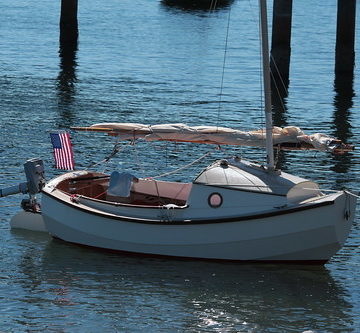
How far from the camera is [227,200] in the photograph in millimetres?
24594

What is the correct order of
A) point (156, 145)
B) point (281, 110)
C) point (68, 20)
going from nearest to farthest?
1. point (156, 145)
2. point (281, 110)
3. point (68, 20)

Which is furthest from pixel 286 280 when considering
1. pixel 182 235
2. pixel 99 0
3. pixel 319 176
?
pixel 99 0

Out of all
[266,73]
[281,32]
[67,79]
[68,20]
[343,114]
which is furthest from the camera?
[68,20]

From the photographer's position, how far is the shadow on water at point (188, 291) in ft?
72.5

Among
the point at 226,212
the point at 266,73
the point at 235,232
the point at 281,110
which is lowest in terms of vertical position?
the point at 281,110

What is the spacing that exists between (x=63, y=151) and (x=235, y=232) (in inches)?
241

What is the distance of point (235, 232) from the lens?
24.6 meters

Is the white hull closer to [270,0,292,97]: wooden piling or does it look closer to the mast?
the mast

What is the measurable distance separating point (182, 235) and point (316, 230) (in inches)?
131

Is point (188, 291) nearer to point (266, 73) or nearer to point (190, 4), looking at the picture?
point (266, 73)

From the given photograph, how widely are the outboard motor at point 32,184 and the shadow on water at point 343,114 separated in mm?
10732

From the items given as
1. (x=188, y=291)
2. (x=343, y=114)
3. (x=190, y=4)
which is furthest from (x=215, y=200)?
(x=190, y=4)

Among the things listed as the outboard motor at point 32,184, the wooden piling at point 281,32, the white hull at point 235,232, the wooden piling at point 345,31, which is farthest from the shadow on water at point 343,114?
the outboard motor at point 32,184

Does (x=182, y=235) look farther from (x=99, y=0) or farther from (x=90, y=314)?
(x=99, y=0)
